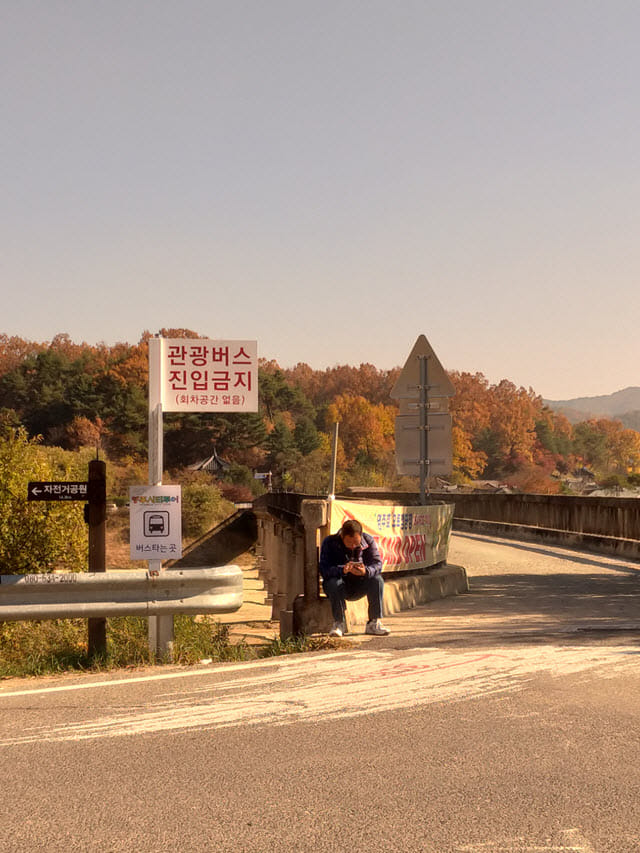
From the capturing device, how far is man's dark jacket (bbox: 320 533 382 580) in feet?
30.4

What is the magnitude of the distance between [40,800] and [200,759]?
0.89 metres

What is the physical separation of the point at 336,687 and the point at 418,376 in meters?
8.17

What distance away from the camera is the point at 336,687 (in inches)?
259

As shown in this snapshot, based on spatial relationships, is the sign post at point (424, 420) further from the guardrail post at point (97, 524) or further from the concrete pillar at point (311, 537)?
the guardrail post at point (97, 524)

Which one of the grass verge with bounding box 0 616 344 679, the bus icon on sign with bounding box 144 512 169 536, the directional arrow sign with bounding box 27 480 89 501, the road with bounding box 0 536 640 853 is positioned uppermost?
the directional arrow sign with bounding box 27 480 89 501

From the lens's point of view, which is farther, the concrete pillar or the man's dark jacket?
the concrete pillar

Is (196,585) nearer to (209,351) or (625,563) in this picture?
(209,351)

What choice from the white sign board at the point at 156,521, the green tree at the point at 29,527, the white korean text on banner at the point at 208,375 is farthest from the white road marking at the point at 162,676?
the green tree at the point at 29,527

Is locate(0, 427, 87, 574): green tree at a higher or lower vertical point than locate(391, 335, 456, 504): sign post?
lower

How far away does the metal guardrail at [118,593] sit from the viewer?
7.57m

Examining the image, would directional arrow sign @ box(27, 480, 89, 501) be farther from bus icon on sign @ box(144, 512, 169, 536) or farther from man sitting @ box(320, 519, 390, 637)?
man sitting @ box(320, 519, 390, 637)

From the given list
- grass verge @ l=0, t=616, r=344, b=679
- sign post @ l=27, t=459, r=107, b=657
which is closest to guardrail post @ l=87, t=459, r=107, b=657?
sign post @ l=27, t=459, r=107, b=657

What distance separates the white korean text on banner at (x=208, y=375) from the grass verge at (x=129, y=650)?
7.25 ft

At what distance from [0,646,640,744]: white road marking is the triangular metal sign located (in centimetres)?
665
